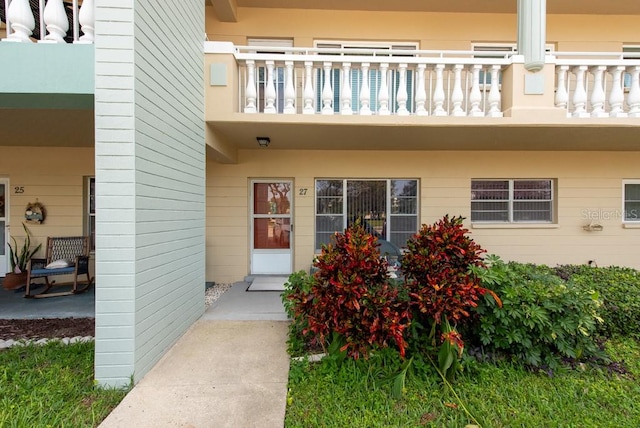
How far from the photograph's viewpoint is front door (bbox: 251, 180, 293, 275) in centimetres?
651

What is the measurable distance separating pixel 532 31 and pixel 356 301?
4.85 m

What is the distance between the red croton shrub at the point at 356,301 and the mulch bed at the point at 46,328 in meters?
2.97

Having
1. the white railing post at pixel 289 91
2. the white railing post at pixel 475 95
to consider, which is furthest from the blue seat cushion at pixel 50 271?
the white railing post at pixel 475 95

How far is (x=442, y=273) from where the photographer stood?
2.88 metres

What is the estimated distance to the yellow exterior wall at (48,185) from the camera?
6.06 meters

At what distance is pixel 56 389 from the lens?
2.66m

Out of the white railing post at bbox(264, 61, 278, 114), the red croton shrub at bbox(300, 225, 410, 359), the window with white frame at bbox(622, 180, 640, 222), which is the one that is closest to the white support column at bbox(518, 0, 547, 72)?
the white railing post at bbox(264, 61, 278, 114)

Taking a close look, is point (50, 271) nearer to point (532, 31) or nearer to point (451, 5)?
point (532, 31)

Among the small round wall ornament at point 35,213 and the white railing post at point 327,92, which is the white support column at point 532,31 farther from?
the small round wall ornament at point 35,213

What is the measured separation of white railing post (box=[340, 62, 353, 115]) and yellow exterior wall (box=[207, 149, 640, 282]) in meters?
1.60

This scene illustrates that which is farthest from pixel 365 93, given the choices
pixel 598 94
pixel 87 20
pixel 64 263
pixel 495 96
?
pixel 64 263

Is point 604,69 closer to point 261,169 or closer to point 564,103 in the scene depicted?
point 564,103

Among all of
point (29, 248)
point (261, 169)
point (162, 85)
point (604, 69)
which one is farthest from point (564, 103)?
point (29, 248)

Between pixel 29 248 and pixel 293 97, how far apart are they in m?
5.99
